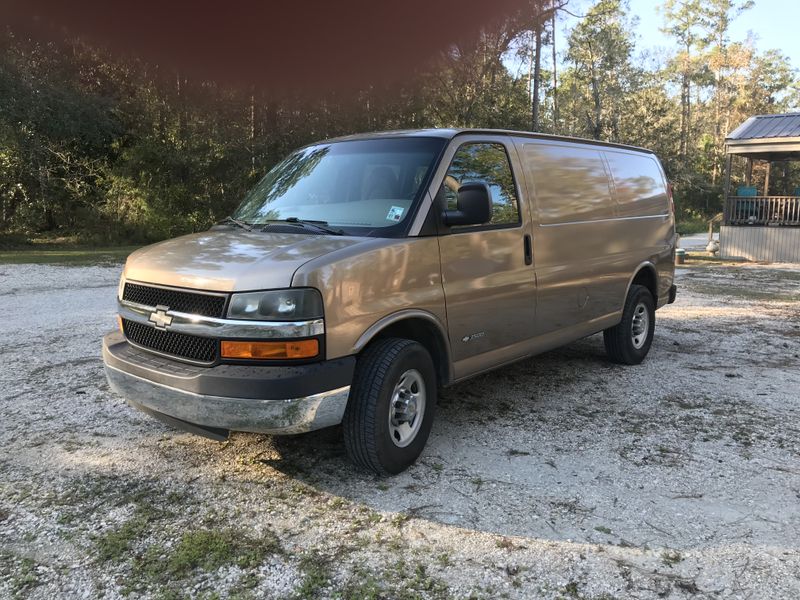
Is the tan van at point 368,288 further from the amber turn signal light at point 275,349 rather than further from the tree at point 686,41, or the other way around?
the tree at point 686,41

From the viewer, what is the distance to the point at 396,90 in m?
24.8

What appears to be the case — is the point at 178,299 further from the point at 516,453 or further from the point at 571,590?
the point at 571,590

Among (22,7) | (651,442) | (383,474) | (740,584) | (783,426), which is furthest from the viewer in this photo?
(22,7)

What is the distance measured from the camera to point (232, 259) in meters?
3.57

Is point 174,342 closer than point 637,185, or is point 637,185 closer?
point 174,342

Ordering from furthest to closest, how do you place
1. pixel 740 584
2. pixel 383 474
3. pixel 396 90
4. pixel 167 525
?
pixel 396 90 → pixel 383 474 → pixel 167 525 → pixel 740 584

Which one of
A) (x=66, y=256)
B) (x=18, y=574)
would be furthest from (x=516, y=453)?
(x=66, y=256)

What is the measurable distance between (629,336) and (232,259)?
4273 mm

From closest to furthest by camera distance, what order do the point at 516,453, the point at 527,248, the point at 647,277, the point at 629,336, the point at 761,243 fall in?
the point at 516,453 → the point at 527,248 → the point at 629,336 → the point at 647,277 → the point at 761,243

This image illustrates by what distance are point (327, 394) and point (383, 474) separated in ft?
2.37

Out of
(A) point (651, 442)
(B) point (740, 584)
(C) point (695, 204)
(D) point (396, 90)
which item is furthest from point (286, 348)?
(C) point (695, 204)

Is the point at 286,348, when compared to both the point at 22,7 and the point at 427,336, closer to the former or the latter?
the point at 427,336

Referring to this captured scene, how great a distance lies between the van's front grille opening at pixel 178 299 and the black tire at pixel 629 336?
4166 mm

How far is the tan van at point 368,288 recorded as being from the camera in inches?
131
